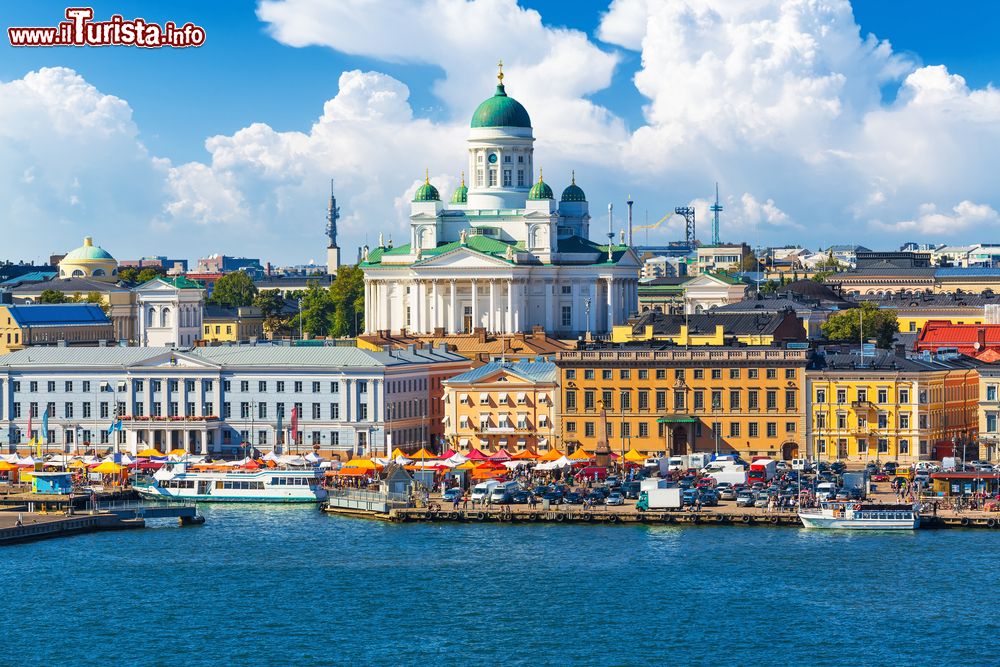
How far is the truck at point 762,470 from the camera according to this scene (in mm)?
100963

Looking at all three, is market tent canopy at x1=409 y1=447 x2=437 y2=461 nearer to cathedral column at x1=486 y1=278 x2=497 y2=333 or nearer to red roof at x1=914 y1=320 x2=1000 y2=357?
red roof at x1=914 y1=320 x2=1000 y2=357

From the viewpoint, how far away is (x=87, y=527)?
94125 mm

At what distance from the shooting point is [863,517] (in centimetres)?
9069

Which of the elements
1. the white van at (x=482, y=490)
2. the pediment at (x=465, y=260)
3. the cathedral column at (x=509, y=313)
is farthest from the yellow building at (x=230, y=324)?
the white van at (x=482, y=490)

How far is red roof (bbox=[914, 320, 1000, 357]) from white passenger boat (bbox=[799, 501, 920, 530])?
34.7 meters

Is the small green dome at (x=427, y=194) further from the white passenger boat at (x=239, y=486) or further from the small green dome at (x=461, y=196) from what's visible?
the white passenger boat at (x=239, y=486)

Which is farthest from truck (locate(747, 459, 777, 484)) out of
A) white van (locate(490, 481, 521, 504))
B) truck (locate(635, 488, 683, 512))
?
white van (locate(490, 481, 521, 504))

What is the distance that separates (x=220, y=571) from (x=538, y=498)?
1743cm

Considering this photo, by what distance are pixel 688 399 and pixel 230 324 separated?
282 feet

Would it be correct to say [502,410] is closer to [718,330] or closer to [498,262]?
[718,330]

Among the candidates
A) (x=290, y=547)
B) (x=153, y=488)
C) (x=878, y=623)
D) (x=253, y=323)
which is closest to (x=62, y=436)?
(x=153, y=488)

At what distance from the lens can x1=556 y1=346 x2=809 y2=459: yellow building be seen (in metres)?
107

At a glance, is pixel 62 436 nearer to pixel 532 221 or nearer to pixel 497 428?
pixel 497 428

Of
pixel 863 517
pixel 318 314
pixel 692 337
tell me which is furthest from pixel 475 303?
pixel 863 517
